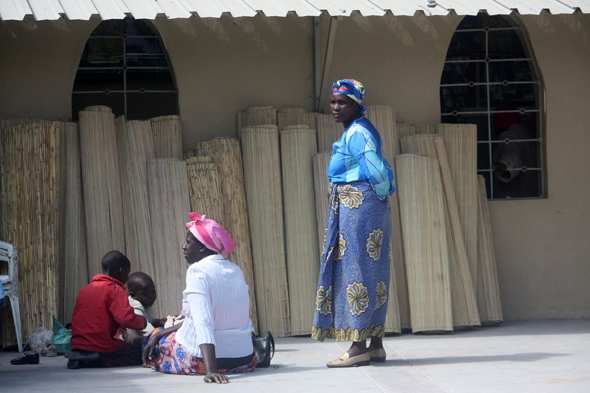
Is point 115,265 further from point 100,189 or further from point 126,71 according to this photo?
point 126,71

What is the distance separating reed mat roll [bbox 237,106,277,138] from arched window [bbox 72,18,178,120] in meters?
0.66

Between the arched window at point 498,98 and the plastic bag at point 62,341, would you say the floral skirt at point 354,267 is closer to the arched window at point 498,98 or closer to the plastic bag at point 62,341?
the plastic bag at point 62,341

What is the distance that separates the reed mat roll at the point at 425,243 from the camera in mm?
6086

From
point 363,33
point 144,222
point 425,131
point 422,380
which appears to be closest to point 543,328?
point 425,131

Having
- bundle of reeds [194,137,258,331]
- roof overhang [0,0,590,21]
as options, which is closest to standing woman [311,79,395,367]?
roof overhang [0,0,590,21]

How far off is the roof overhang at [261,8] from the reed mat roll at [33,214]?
101 cm

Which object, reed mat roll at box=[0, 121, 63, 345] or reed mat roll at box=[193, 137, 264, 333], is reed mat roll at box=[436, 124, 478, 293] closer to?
reed mat roll at box=[193, 137, 264, 333]

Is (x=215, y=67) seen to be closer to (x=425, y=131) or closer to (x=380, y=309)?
(x=425, y=131)

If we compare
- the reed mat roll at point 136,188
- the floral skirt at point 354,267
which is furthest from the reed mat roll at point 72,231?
the floral skirt at point 354,267

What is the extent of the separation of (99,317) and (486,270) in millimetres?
3343

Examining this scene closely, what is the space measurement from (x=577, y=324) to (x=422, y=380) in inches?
110

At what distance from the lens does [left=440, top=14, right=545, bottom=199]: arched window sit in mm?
7012

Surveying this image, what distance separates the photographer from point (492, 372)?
4473mm

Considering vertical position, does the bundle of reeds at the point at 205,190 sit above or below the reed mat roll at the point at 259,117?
below
